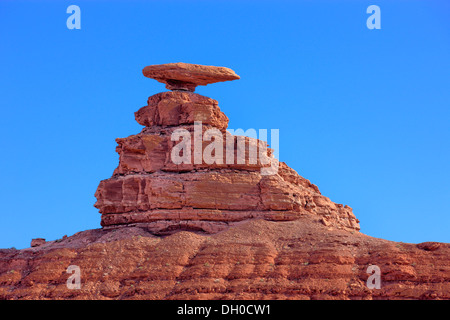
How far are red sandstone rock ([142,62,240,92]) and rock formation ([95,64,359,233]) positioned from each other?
0.07 meters

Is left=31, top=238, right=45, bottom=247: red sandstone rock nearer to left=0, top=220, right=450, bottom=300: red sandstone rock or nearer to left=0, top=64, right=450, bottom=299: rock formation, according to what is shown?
left=0, top=64, right=450, bottom=299: rock formation

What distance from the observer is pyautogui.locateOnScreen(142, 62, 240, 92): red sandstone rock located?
56.1 metres

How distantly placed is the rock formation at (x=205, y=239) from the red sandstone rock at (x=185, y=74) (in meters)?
0.08

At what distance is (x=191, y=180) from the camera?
5300 centimetres

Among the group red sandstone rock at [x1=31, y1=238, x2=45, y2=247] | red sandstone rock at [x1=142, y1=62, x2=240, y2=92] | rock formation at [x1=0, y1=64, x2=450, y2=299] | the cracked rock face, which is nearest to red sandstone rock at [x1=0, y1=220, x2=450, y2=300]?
rock formation at [x1=0, y1=64, x2=450, y2=299]

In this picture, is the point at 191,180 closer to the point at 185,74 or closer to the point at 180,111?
the point at 180,111

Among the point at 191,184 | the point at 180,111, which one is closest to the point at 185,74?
the point at 180,111

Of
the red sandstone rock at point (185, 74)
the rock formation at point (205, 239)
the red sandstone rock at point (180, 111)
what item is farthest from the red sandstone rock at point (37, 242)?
the red sandstone rock at point (185, 74)

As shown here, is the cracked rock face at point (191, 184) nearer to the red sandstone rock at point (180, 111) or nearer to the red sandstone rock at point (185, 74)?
the red sandstone rock at point (180, 111)

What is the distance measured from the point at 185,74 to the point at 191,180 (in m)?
8.21

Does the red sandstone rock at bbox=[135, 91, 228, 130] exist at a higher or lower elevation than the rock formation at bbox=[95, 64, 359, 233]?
higher

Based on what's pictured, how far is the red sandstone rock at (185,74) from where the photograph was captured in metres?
56.1
